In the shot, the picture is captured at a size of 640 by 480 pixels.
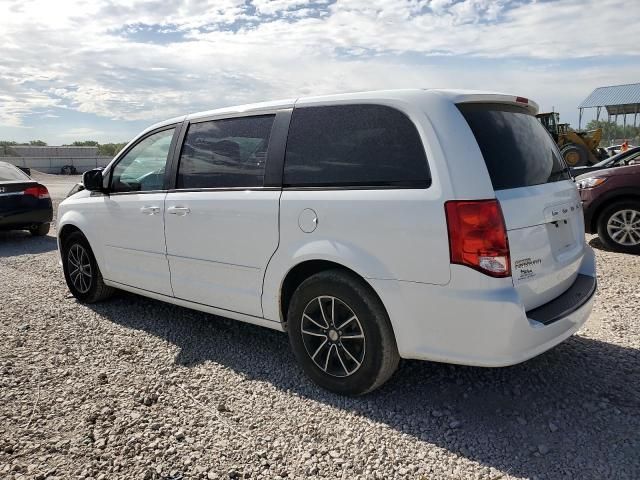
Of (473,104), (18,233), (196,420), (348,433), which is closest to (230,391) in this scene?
(196,420)

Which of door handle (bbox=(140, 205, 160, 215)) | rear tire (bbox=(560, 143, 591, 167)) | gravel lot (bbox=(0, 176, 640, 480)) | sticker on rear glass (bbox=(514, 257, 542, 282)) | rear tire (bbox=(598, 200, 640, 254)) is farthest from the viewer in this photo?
rear tire (bbox=(560, 143, 591, 167))

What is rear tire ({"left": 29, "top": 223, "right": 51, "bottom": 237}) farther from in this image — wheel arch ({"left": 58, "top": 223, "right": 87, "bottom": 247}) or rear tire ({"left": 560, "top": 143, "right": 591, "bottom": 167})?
rear tire ({"left": 560, "top": 143, "right": 591, "bottom": 167})

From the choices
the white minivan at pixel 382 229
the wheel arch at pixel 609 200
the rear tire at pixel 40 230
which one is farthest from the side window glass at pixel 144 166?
the rear tire at pixel 40 230

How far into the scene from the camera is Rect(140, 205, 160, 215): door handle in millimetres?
4336

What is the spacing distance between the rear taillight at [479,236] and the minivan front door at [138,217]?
248 cm

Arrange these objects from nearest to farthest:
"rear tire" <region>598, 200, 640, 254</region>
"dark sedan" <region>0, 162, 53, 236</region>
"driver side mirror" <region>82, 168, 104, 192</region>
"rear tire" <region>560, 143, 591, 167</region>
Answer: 1. "driver side mirror" <region>82, 168, 104, 192</region>
2. "rear tire" <region>598, 200, 640, 254</region>
3. "dark sedan" <region>0, 162, 53, 236</region>
4. "rear tire" <region>560, 143, 591, 167</region>

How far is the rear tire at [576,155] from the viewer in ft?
64.1

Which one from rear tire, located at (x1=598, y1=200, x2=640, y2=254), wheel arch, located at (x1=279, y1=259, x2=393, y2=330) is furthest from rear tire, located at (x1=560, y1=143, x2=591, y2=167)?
wheel arch, located at (x1=279, y1=259, x2=393, y2=330)

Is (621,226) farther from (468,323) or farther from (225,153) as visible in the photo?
(225,153)

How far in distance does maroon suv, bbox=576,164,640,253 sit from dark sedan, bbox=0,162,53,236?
9.10 meters

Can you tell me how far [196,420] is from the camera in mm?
3166

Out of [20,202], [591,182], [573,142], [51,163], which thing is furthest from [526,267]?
[51,163]

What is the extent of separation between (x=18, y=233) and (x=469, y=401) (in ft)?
34.6

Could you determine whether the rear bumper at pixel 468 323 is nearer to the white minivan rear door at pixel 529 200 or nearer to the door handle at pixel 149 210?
the white minivan rear door at pixel 529 200
